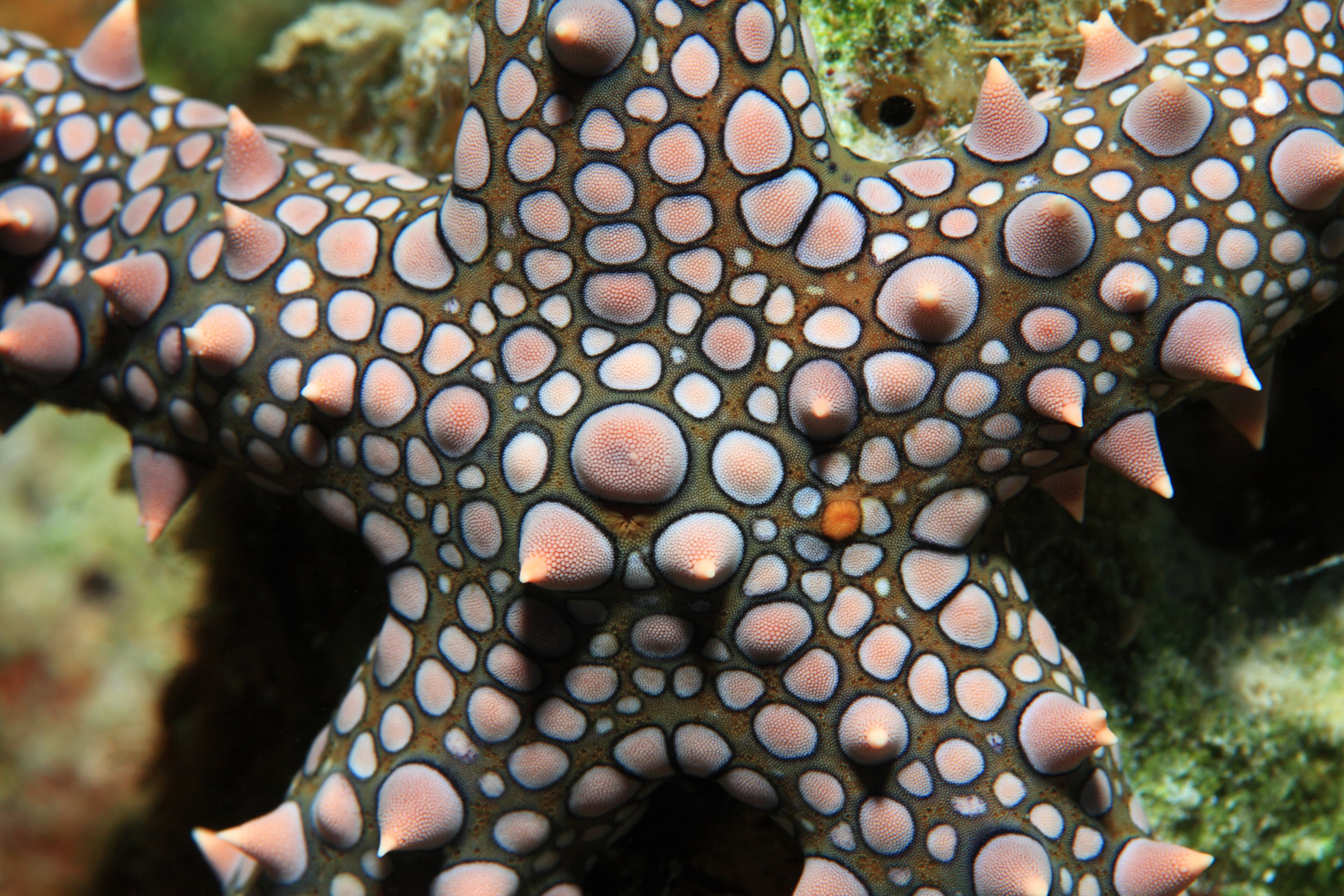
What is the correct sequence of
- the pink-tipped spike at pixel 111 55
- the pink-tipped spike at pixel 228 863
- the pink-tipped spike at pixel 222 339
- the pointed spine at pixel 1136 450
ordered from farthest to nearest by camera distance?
1. the pink-tipped spike at pixel 111 55
2. the pink-tipped spike at pixel 228 863
3. the pink-tipped spike at pixel 222 339
4. the pointed spine at pixel 1136 450

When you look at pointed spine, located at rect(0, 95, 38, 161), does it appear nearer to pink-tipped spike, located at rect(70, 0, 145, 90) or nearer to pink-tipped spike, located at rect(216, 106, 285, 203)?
pink-tipped spike, located at rect(70, 0, 145, 90)

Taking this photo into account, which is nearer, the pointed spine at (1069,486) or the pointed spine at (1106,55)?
the pointed spine at (1106,55)

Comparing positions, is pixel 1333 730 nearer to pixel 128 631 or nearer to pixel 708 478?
pixel 708 478

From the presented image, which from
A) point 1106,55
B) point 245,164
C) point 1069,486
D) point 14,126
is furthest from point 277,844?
point 1106,55

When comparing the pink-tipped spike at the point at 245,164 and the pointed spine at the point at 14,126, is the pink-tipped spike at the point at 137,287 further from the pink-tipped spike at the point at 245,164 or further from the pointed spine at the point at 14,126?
the pointed spine at the point at 14,126

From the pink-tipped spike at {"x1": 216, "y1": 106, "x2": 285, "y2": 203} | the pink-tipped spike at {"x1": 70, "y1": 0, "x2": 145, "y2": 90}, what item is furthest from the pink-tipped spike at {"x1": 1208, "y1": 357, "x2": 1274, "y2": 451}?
the pink-tipped spike at {"x1": 70, "y1": 0, "x2": 145, "y2": 90}

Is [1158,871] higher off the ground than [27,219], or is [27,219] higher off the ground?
[27,219]

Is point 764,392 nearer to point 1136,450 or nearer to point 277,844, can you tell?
point 1136,450

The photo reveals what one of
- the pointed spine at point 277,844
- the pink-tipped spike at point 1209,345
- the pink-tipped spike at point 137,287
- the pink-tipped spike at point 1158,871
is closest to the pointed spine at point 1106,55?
the pink-tipped spike at point 1209,345
